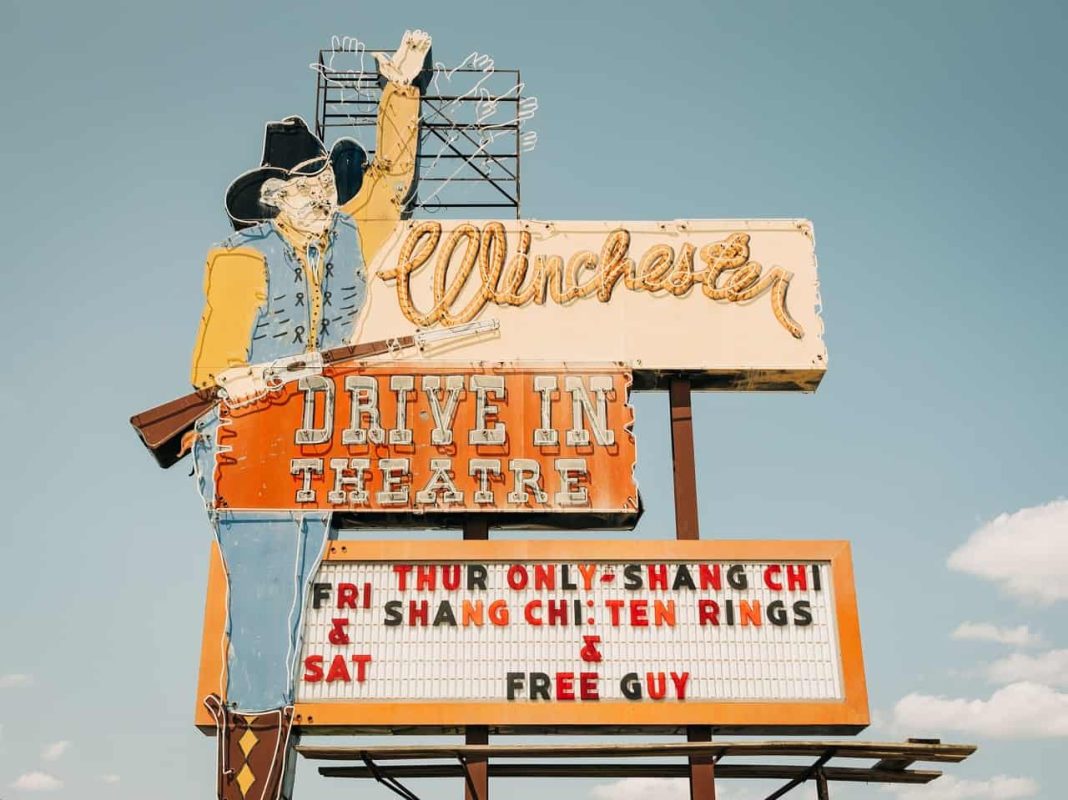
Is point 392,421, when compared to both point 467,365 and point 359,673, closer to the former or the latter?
point 467,365

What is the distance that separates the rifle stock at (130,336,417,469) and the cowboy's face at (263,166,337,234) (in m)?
2.08

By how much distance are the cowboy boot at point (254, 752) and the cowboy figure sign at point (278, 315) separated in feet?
0.04

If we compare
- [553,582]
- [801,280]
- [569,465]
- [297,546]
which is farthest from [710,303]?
[297,546]

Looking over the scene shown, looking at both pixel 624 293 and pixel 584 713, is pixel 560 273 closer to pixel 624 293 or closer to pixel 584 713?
pixel 624 293

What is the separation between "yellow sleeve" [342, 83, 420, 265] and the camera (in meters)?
17.2

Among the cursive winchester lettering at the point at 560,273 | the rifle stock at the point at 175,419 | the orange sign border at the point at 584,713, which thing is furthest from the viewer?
the cursive winchester lettering at the point at 560,273

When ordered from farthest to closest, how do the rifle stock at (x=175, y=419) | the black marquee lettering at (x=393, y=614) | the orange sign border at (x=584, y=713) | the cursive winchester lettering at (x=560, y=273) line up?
the cursive winchester lettering at (x=560, y=273)
the rifle stock at (x=175, y=419)
the black marquee lettering at (x=393, y=614)
the orange sign border at (x=584, y=713)

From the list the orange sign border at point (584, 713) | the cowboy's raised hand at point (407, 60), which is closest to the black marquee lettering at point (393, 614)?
the orange sign border at point (584, 713)

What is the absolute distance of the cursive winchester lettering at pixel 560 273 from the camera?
16688mm

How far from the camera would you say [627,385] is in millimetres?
16062

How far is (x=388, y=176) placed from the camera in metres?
17.5

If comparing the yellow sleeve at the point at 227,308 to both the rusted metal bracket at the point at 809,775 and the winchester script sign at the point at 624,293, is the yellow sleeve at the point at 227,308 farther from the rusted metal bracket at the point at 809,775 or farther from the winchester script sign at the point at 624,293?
the rusted metal bracket at the point at 809,775

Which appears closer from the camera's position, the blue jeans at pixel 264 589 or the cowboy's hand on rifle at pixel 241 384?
the blue jeans at pixel 264 589

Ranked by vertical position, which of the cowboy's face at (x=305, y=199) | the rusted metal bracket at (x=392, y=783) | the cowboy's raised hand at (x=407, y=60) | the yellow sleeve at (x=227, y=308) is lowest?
the rusted metal bracket at (x=392, y=783)
